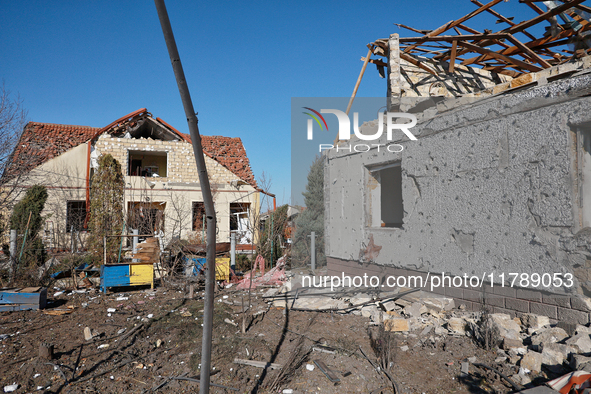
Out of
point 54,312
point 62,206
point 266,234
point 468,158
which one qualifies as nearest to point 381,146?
point 468,158

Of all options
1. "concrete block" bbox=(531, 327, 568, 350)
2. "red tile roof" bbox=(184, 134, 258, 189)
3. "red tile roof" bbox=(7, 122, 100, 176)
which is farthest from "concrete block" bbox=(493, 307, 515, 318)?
"red tile roof" bbox=(7, 122, 100, 176)

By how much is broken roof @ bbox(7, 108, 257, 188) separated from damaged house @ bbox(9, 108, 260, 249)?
31 mm

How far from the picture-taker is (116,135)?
1459 cm

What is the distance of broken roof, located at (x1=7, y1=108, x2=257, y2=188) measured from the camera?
1400 cm

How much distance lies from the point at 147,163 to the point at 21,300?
1010 centimetres

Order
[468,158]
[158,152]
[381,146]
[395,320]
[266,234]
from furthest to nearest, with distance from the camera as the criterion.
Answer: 1. [158,152]
2. [266,234]
3. [381,146]
4. [468,158]
5. [395,320]

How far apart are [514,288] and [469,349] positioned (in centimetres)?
124

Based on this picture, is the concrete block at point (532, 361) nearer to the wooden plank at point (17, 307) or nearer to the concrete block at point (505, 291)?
the concrete block at point (505, 291)

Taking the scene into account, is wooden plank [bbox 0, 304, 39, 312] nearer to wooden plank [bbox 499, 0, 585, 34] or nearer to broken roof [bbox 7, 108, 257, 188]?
broken roof [bbox 7, 108, 257, 188]

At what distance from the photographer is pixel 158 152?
15.2 metres

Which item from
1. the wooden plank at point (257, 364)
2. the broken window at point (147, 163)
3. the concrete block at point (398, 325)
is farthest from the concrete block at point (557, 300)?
the broken window at point (147, 163)

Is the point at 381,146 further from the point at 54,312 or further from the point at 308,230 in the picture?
the point at 308,230

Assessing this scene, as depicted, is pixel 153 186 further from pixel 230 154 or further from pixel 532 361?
pixel 532 361

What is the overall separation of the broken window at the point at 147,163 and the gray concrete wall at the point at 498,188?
1179 cm
